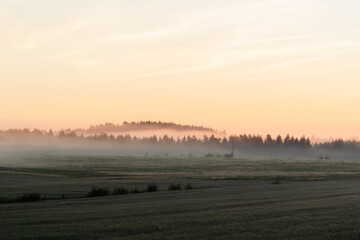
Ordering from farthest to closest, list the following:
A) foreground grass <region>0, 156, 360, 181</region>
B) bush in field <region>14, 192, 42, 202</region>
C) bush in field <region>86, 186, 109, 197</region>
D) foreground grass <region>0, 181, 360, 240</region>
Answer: foreground grass <region>0, 156, 360, 181</region> → bush in field <region>86, 186, 109, 197</region> → bush in field <region>14, 192, 42, 202</region> → foreground grass <region>0, 181, 360, 240</region>

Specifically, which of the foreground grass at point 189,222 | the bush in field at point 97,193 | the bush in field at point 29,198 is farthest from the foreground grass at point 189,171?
the foreground grass at point 189,222

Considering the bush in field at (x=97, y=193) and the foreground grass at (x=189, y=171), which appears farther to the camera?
the foreground grass at (x=189, y=171)

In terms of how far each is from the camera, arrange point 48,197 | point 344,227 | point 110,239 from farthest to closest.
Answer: point 48,197 < point 344,227 < point 110,239

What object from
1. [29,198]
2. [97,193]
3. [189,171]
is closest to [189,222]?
[29,198]

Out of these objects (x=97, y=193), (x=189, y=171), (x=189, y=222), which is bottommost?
(x=189, y=171)

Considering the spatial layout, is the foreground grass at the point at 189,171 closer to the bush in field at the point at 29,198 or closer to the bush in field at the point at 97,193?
the bush in field at the point at 97,193

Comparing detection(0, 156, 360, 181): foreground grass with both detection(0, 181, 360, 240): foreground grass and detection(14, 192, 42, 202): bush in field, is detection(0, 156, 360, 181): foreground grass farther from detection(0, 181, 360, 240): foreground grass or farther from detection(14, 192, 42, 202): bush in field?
detection(0, 181, 360, 240): foreground grass

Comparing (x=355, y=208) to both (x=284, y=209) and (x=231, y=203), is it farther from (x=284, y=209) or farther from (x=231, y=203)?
(x=231, y=203)

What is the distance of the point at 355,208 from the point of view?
2283 centimetres

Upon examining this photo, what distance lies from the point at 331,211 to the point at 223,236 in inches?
324

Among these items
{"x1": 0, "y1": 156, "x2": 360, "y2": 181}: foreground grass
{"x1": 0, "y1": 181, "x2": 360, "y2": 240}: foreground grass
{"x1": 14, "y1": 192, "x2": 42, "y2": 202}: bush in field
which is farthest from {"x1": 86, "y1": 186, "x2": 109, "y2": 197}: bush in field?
{"x1": 0, "y1": 156, "x2": 360, "y2": 181}: foreground grass

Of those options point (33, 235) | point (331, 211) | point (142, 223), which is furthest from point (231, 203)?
point (33, 235)

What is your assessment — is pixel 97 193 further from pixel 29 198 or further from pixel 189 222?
pixel 189 222

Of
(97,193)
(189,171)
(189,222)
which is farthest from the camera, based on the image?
(189,171)
